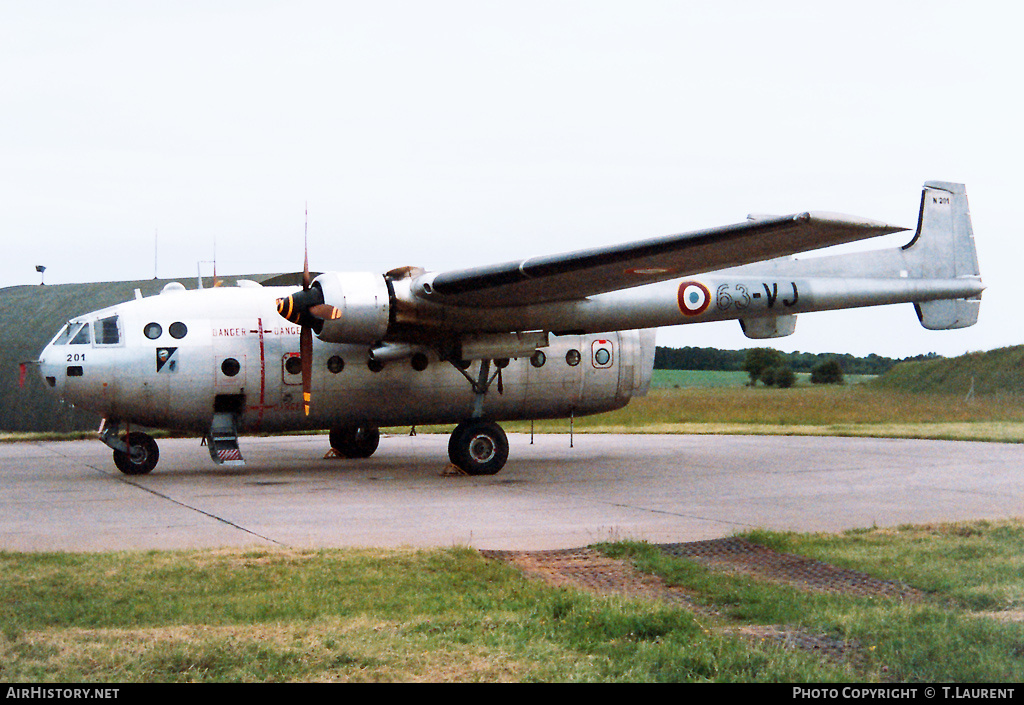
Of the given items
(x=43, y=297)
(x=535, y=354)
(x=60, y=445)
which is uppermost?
(x=43, y=297)

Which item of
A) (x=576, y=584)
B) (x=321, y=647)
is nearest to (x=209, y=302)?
(x=576, y=584)

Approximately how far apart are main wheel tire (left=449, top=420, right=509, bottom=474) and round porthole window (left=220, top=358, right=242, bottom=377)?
3.76 meters

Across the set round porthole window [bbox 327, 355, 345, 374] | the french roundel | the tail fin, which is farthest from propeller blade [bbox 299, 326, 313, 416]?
the tail fin

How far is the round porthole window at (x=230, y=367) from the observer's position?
15.9m

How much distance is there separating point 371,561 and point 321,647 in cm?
288

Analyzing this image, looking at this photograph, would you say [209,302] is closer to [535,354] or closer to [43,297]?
[535,354]

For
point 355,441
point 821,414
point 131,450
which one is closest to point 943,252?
point 821,414

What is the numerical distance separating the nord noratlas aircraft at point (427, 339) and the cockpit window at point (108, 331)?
0.02 metres

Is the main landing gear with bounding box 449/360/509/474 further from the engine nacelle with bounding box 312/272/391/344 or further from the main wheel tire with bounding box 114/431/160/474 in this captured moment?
the main wheel tire with bounding box 114/431/160/474

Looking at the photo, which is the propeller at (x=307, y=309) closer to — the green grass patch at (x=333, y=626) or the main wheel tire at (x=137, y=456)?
the main wheel tire at (x=137, y=456)

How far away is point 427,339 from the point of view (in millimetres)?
16453

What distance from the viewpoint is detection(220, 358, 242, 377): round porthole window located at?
15.9 meters

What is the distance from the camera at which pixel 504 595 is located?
7.23 metres

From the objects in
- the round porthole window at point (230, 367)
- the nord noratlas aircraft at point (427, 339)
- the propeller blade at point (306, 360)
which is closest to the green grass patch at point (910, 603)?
the nord noratlas aircraft at point (427, 339)
